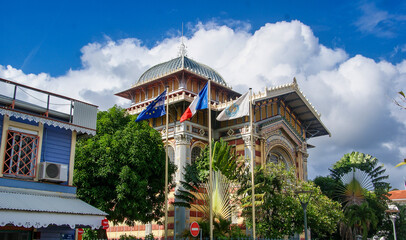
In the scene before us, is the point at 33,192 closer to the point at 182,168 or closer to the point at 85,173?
the point at 85,173

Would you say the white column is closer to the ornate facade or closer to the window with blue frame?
the ornate facade

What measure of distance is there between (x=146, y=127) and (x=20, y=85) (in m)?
10.4

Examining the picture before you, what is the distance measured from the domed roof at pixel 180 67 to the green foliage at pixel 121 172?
40.8 feet

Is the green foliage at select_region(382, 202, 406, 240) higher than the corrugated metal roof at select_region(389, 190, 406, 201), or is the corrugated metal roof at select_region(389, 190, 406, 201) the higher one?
the corrugated metal roof at select_region(389, 190, 406, 201)

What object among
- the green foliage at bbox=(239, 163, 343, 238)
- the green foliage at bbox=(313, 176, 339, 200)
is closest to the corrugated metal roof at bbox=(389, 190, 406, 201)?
the green foliage at bbox=(313, 176, 339, 200)

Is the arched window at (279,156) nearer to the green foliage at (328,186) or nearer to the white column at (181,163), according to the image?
the green foliage at (328,186)

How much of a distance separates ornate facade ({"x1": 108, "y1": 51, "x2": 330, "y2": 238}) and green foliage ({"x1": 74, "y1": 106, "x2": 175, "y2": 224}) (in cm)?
532

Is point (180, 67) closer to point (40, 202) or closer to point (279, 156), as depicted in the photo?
point (279, 156)

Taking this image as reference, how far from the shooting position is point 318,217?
1093 inches

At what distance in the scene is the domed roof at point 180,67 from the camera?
119 ft

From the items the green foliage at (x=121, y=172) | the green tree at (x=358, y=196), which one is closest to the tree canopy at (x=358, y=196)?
the green tree at (x=358, y=196)

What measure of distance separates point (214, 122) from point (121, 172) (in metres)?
13.1

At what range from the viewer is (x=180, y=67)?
35656 mm

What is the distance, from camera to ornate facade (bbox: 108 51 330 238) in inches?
1208
